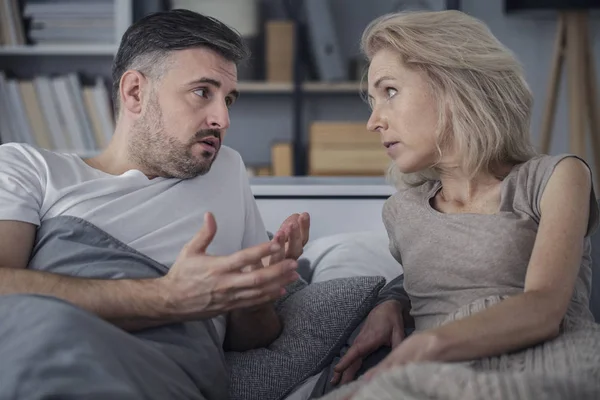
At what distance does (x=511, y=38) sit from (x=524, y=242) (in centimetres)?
290

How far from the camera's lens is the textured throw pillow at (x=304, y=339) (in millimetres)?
1363

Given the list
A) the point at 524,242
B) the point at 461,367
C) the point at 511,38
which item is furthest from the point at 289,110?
the point at 461,367

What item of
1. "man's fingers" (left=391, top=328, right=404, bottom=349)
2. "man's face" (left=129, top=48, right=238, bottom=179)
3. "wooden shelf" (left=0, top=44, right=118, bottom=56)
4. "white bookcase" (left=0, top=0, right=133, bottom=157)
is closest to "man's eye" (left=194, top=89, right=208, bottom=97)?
"man's face" (left=129, top=48, right=238, bottom=179)

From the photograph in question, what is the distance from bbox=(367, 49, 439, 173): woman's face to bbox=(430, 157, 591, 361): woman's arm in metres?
0.23

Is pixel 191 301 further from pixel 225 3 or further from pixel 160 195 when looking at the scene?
pixel 225 3

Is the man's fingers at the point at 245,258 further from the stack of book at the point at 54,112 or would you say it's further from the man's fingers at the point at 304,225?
the stack of book at the point at 54,112

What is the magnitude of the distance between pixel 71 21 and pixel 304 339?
260 cm

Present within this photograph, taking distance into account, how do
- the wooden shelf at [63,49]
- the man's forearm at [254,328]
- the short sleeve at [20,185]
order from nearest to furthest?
the short sleeve at [20,185], the man's forearm at [254,328], the wooden shelf at [63,49]

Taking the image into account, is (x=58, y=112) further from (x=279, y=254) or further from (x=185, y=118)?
(x=279, y=254)

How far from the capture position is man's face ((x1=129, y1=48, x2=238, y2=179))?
4.91ft

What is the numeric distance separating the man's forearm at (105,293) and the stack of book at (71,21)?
254 centimetres

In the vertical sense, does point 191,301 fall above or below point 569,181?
below

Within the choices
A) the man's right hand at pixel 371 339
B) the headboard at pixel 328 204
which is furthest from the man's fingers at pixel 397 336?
the headboard at pixel 328 204

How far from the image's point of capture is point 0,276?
4.12ft
